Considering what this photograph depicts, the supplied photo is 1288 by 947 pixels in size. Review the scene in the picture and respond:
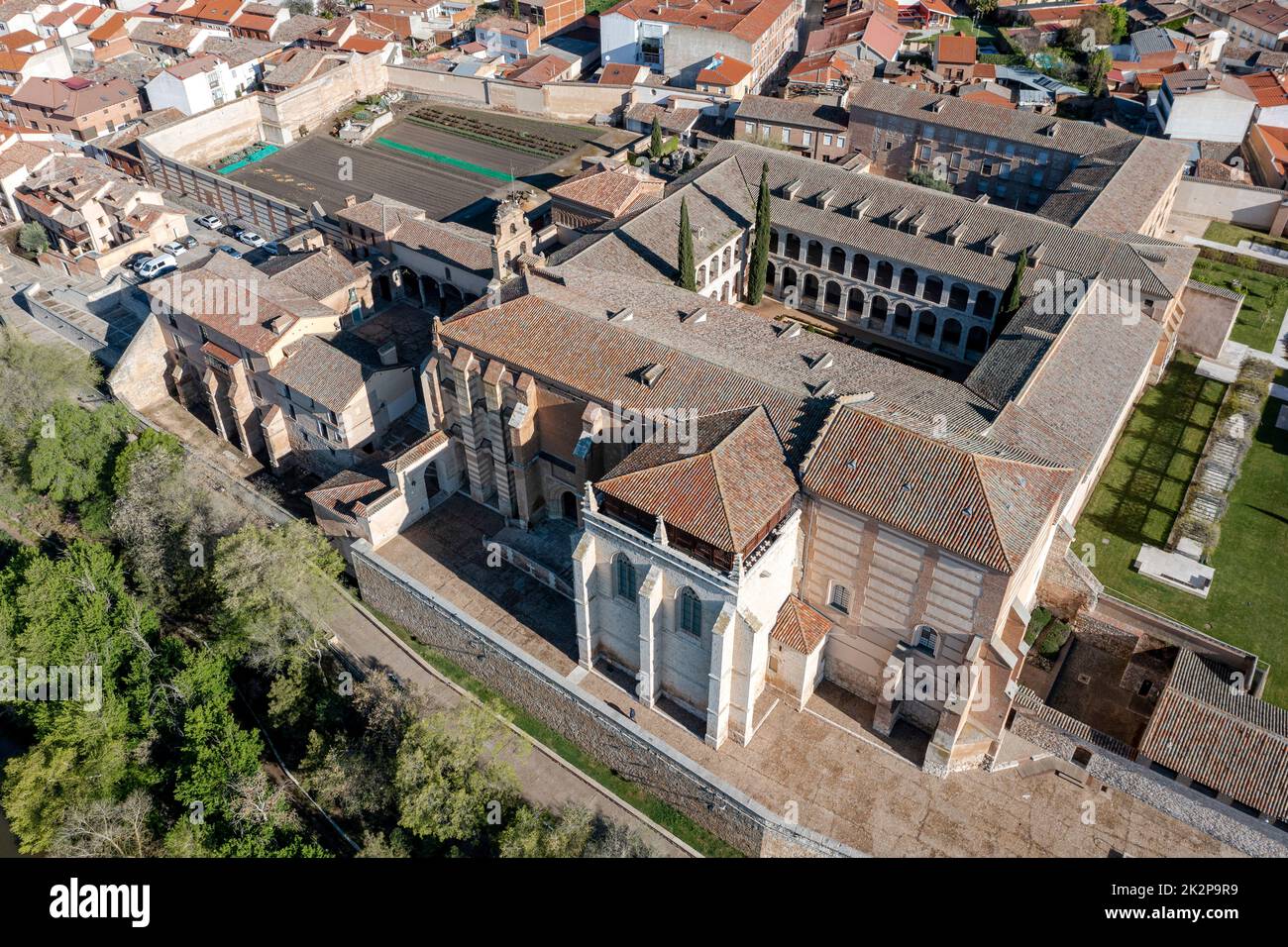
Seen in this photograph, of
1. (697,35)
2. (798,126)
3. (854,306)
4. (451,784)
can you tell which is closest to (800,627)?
(451,784)

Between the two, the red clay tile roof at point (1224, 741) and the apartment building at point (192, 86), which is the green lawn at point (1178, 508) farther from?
the apartment building at point (192, 86)

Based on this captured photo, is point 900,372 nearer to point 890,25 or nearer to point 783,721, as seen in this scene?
point 783,721

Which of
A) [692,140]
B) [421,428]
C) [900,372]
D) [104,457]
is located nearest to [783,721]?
[900,372]

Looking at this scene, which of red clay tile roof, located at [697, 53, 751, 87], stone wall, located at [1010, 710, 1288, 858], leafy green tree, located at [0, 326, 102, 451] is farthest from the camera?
red clay tile roof, located at [697, 53, 751, 87]

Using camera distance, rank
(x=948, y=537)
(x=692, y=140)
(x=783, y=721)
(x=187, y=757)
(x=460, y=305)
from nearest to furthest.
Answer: (x=948, y=537) → (x=783, y=721) → (x=187, y=757) → (x=460, y=305) → (x=692, y=140)

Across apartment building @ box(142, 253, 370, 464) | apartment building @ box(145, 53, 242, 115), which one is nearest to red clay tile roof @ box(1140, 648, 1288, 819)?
apartment building @ box(142, 253, 370, 464)

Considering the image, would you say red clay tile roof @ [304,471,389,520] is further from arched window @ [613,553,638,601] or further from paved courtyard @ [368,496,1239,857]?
arched window @ [613,553,638,601]
